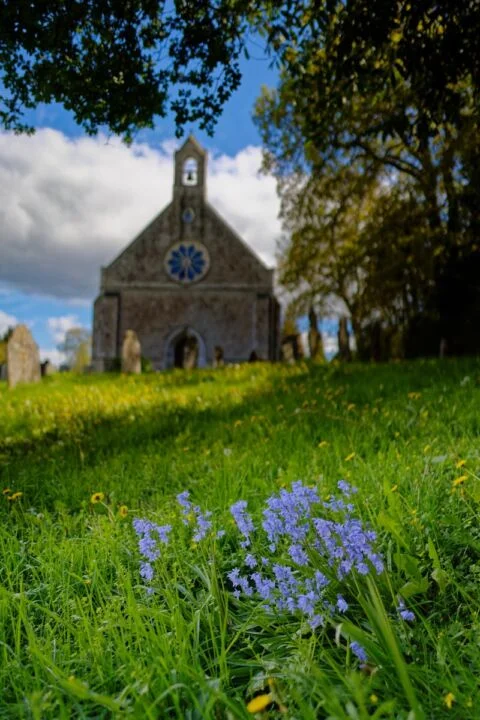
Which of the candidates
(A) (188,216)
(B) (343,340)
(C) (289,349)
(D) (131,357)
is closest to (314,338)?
(C) (289,349)

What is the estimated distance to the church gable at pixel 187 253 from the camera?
37.5 meters

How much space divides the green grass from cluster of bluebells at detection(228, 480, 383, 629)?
0.27 feet

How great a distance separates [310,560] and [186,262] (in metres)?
36.5

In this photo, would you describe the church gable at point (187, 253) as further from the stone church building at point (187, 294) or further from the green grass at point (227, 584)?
the green grass at point (227, 584)

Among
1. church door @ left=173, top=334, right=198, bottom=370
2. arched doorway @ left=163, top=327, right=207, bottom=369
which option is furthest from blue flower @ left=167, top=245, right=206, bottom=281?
church door @ left=173, top=334, right=198, bottom=370

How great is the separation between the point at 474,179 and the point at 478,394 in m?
7.31

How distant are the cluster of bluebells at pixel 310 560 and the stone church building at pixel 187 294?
33.3 m

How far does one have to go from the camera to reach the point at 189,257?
125 ft

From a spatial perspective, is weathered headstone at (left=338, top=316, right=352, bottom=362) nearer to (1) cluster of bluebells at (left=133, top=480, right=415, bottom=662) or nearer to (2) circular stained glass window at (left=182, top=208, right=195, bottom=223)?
(1) cluster of bluebells at (left=133, top=480, right=415, bottom=662)

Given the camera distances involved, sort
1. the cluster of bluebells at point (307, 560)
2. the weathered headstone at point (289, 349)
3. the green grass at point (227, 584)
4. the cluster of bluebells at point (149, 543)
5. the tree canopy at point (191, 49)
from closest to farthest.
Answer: the green grass at point (227, 584) < the cluster of bluebells at point (307, 560) < the cluster of bluebells at point (149, 543) < the tree canopy at point (191, 49) < the weathered headstone at point (289, 349)

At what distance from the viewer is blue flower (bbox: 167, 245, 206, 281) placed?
37.7 m

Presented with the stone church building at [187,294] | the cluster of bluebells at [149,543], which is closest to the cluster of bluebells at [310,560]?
the cluster of bluebells at [149,543]

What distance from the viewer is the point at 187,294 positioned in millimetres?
37438

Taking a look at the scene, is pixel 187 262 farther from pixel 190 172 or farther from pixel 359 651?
pixel 359 651
